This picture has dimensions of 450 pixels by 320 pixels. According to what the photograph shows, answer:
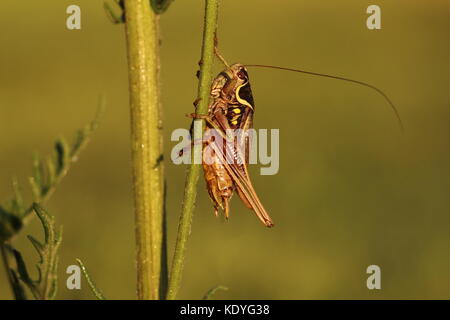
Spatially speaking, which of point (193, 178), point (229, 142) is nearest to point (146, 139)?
point (193, 178)

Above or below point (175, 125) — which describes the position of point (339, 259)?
below

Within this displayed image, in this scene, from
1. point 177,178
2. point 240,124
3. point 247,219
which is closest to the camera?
point 240,124

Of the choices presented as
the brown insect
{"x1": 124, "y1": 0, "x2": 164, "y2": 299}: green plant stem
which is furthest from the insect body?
{"x1": 124, "y1": 0, "x2": 164, "y2": 299}: green plant stem

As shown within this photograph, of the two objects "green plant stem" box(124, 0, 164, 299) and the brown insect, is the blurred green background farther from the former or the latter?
"green plant stem" box(124, 0, 164, 299)

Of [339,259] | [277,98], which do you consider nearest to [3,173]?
[339,259]
